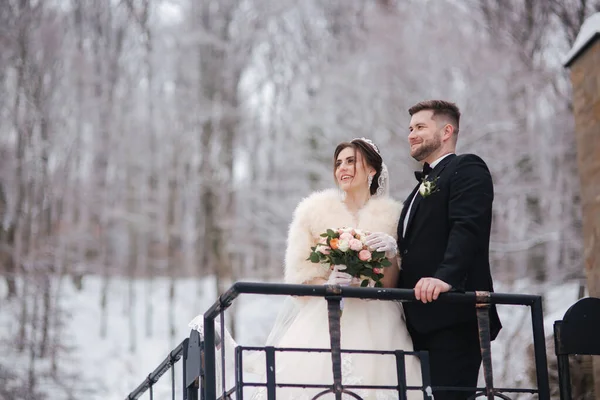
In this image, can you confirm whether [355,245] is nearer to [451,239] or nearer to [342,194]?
[451,239]

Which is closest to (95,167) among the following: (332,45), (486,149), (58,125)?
(58,125)

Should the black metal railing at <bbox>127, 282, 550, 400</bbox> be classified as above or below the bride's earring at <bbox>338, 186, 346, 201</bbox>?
below

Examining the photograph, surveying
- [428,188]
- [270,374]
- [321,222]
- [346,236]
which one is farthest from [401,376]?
[321,222]

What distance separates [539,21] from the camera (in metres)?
18.0

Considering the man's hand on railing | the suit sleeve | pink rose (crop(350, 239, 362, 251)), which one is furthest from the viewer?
pink rose (crop(350, 239, 362, 251))

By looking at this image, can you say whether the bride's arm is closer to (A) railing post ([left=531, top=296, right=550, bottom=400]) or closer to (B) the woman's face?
(B) the woman's face

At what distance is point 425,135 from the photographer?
4984 millimetres

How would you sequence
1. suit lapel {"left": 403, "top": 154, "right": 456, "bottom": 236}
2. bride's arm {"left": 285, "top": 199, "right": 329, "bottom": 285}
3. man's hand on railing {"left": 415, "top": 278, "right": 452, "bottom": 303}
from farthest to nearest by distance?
bride's arm {"left": 285, "top": 199, "right": 329, "bottom": 285}
suit lapel {"left": 403, "top": 154, "right": 456, "bottom": 236}
man's hand on railing {"left": 415, "top": 278, "right": 452, "bottom": 303}

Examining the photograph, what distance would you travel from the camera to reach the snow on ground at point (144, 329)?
54.4 ft

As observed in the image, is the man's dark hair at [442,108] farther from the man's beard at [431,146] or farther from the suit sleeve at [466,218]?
the suit sleeve at [466,218]

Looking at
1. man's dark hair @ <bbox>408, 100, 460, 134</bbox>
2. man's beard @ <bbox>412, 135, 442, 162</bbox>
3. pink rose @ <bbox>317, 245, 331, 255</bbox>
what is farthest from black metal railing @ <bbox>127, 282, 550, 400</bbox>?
man's dark hair @ <bbox>408, 100, 460, 134</bbox>

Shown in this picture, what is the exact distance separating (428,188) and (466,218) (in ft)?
1.11

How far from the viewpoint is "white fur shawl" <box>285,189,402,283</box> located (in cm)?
511

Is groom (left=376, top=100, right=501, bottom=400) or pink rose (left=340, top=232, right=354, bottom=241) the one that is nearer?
groom (left=376, top=100, right=501, bottom=400)
